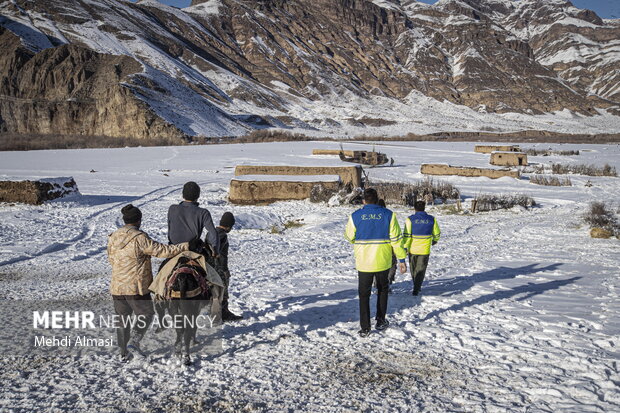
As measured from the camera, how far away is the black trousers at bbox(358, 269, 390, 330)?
5.14m

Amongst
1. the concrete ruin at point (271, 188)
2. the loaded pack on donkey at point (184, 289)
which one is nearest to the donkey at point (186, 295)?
the loaded pack on donkey at point (184, 289)

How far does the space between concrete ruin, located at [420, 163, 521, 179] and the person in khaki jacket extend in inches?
939

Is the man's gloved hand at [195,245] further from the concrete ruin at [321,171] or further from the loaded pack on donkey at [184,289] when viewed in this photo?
the concrete ruin at [321,171]

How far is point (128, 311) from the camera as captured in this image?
14.6 ft

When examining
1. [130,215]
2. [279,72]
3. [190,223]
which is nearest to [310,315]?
[190,223]

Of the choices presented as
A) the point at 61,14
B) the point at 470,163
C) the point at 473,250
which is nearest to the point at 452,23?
the point at 61,14

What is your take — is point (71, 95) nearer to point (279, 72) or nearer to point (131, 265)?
point (279, 72)

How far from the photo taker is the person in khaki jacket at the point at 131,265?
434 centimetres

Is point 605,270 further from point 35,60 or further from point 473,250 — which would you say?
point 35,60

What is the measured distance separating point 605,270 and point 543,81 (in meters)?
161

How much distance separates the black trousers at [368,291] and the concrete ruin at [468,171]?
73.5 ft

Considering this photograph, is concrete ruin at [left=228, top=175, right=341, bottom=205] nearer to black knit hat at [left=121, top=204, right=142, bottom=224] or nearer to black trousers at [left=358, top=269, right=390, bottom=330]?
black trousers at [left=358, top=269, right=390, bottom=330]

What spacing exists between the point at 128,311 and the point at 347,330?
246 cm

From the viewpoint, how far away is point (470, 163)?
3391 cm
